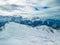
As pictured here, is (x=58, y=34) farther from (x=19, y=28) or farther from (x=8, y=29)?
(x=19, y=28)

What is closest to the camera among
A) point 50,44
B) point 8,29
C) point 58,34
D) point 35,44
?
point 35,44

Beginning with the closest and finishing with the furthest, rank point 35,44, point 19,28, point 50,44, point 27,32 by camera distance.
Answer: point 35,44 → point 50,44 → point 27,32 → point 19,28

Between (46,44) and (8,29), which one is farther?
(8,29)

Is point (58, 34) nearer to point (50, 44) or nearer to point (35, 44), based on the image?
point (50, 44)

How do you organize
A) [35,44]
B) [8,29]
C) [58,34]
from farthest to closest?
[8,29] < [58,34] < [35,44]

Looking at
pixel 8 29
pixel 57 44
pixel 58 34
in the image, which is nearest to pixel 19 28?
pixel 8 29

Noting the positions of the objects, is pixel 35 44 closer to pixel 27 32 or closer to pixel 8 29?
pixel 27 32

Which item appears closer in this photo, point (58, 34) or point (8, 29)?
point (58, 34)

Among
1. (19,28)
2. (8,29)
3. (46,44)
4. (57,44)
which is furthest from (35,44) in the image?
(19,28)

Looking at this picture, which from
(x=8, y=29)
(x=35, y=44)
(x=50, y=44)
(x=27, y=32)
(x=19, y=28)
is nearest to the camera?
(x=35, y=44)
